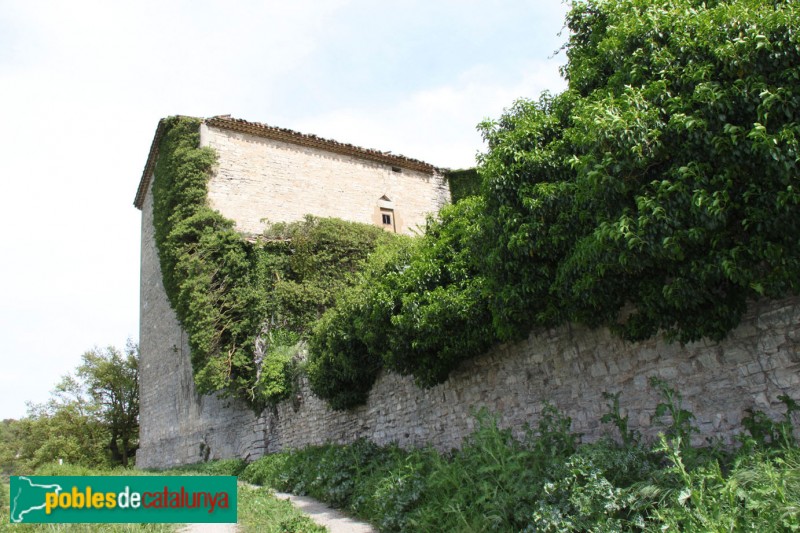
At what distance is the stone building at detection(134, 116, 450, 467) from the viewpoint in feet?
61.7

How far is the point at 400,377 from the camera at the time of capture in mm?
11414

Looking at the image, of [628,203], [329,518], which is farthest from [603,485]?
[329,518]

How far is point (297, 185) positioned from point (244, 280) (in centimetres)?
444

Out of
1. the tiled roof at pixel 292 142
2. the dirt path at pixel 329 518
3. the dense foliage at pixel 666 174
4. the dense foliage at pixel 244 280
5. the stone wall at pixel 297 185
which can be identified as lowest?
the dirt path at pixel 329 518

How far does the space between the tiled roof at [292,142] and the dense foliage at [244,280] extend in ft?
4.08

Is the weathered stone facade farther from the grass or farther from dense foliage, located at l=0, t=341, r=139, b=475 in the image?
dense foliage, located at l=0, t=341, r=139, b=475

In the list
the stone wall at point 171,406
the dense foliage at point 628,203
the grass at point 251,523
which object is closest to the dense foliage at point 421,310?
the dense foliage at point 628,203

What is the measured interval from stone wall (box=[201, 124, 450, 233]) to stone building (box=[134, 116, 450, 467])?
0.03 metres

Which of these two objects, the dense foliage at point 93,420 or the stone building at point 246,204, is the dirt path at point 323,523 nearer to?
the stone building at point 246,204

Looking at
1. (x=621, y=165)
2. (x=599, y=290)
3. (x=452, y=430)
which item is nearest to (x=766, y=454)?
(x=599, y=290)

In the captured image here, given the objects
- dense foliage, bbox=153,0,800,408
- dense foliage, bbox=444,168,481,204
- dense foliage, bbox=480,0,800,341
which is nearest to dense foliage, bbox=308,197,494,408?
dense foliage, bbox=153,0,800,408

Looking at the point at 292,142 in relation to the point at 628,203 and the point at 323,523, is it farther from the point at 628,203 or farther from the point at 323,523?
the point at 628,203

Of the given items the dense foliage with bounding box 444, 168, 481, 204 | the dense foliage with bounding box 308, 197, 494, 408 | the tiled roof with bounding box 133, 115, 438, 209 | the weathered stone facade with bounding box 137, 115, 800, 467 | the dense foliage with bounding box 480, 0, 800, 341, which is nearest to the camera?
the dense foliage with bounding box 480, 0, 800, 341

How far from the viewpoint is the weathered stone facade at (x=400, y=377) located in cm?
583
